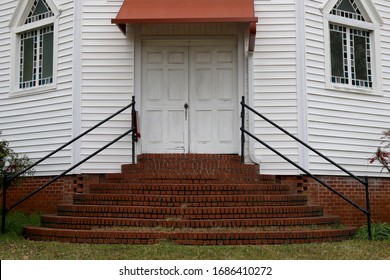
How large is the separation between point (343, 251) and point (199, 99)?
15.9 feet

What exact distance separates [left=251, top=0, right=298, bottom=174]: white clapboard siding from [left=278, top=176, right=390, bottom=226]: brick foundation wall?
1.25 feet

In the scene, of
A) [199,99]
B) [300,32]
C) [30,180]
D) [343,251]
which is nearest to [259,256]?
[343,251]

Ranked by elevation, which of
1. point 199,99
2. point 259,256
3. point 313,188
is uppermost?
point 199,99

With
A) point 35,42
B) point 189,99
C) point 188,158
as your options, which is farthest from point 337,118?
point 35,42

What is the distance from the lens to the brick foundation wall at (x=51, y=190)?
11.3 metres

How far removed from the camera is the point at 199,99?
11.8 metres

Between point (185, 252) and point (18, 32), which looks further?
point (18, 32)

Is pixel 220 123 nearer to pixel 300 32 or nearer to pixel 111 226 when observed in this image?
pixel 300 32

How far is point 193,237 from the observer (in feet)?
27.3

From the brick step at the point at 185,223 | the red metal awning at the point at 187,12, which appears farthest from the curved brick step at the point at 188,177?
the red metal awning at the point at 187,12

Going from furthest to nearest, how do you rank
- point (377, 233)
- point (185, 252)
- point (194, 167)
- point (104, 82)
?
point (104, 82) < point (194, 167) < point (377, 233) < point (185, 252)

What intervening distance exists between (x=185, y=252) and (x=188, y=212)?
4.60 ft

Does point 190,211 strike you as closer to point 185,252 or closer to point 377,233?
point 185,252

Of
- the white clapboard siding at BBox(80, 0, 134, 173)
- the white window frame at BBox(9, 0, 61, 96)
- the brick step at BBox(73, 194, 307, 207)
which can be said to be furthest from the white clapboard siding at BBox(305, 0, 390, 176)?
the white window frame at BBox(9, 0, 61, 96)
